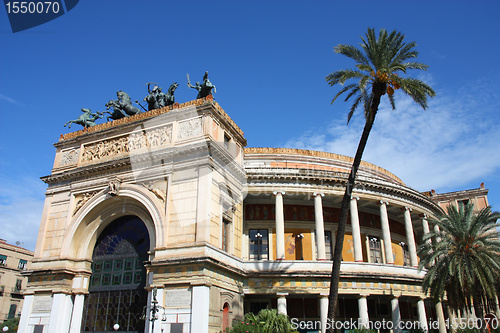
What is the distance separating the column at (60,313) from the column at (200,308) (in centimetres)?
881

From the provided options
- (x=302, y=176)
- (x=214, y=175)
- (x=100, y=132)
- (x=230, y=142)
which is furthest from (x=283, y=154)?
(x=100, y=132)

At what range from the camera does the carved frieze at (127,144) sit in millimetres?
23609

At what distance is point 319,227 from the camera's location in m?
25.9

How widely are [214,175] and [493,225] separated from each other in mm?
17203

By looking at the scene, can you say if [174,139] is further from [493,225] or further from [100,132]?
[493,225]

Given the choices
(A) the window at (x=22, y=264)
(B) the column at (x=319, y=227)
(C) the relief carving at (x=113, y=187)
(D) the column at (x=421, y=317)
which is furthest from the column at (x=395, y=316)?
(A) the window at (x=22, y=264)

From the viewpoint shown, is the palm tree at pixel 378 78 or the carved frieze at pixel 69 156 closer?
the palm tree at pixel 378 78

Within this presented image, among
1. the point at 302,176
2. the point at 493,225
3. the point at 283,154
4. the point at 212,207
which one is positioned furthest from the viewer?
the point at 283,154

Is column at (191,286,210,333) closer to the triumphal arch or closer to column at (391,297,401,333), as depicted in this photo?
the triumphal arch

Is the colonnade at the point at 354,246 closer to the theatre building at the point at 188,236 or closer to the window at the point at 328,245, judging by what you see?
the theatre building at the point at 188,236

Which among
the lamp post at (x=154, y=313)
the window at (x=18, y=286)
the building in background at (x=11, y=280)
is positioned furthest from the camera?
the window at (x=18, y=286)

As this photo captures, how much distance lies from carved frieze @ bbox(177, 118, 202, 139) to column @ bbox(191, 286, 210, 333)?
27.5 feet

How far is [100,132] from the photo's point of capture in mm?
25609

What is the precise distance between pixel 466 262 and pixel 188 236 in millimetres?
15881
